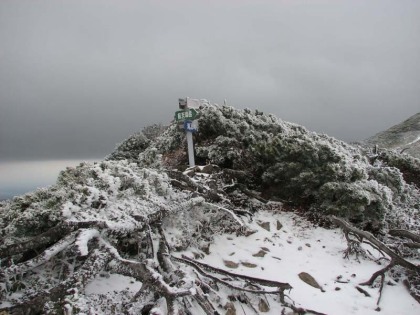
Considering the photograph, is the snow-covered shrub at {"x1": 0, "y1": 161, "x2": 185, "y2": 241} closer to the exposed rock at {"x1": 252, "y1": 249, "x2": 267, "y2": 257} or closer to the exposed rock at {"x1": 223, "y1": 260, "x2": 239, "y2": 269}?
the exposed rock at {"x1": 223, "y1": 260, "x2": 239, "y2": 269}

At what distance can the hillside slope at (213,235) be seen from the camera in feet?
11.2

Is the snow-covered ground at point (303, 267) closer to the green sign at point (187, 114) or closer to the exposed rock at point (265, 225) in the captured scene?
the exposed rock at point (265, 225)

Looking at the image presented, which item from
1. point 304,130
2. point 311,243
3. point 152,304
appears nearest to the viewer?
point 152,304

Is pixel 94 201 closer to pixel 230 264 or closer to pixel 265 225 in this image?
pixel 230 264

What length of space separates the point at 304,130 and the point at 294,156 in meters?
3.43

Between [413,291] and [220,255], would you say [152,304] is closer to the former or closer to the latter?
[220,255]

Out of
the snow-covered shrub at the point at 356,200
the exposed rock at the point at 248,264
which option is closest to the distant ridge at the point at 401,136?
the snow-covered shrub at the point at 356,200

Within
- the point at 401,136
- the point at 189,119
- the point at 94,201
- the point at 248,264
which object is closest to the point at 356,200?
the point at 248,264

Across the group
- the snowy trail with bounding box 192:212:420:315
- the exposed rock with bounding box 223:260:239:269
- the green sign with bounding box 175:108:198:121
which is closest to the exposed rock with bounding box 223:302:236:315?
the snowy trail with bounding box 192:212:420:315

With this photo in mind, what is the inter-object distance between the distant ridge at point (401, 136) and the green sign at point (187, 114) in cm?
1571

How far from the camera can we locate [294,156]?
737 centimetres

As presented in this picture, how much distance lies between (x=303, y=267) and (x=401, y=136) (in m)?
21.0

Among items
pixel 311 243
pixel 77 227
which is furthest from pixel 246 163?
pixel 77 227

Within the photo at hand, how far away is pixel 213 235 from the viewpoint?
19.0 feet
